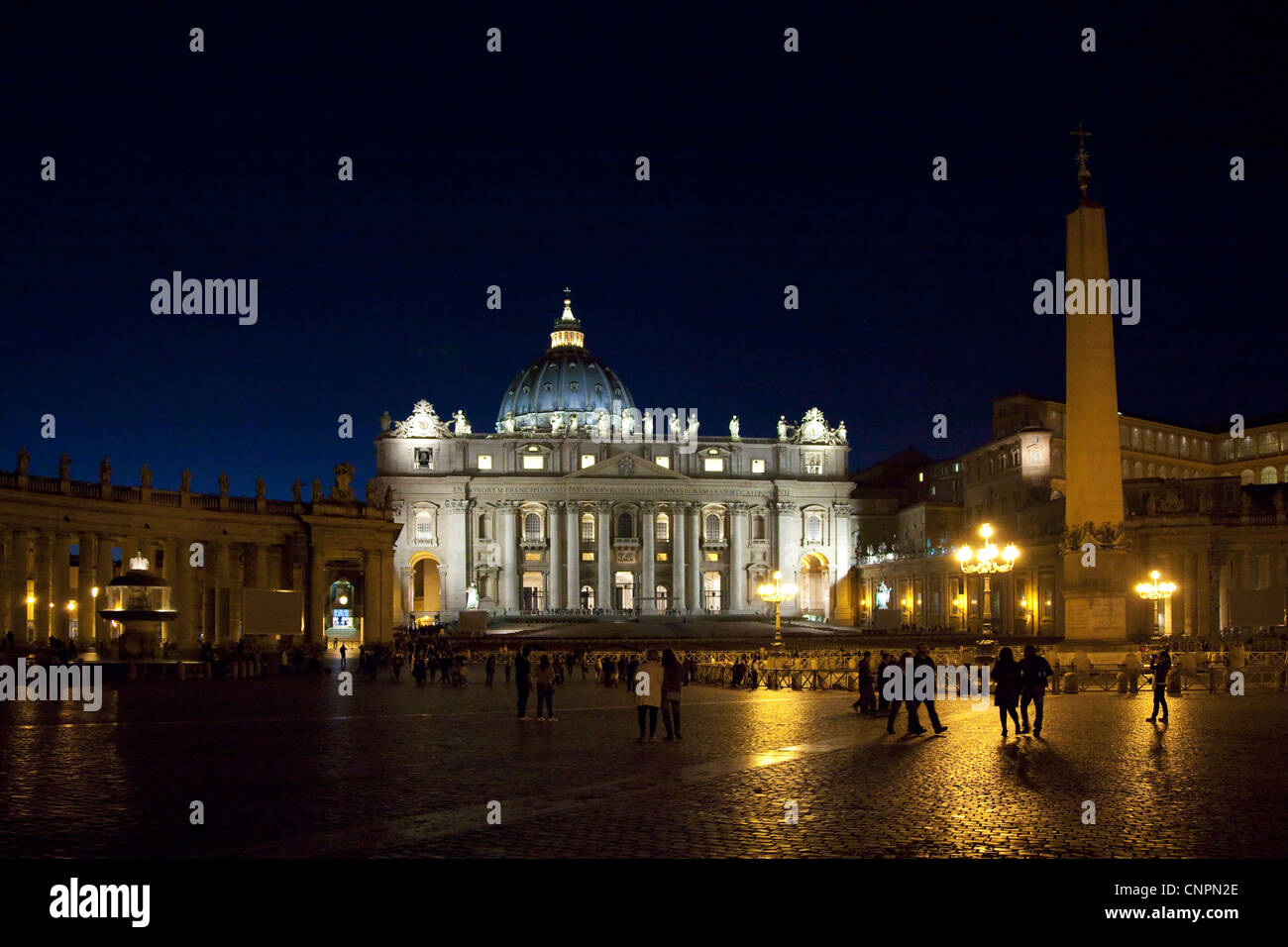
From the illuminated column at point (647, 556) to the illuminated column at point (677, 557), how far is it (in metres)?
1.65

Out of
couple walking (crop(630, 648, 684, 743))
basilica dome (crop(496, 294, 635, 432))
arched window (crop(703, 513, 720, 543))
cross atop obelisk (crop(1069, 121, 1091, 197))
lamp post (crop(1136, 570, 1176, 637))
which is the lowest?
couple walking (crop(630, 648, 684, 743))

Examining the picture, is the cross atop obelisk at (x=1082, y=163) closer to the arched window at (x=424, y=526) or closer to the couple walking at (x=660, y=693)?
the couple walking at (x=660, y=693)

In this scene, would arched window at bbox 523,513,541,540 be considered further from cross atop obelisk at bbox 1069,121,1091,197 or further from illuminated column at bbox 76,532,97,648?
cross atop obelisk at bbox 1069,121,1091,197

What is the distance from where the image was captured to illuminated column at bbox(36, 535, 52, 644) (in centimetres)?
4228

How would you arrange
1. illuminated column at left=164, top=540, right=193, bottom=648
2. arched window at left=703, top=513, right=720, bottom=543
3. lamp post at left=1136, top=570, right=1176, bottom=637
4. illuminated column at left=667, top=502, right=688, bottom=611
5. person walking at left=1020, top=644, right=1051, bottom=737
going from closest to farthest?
1. person walking at left=1020, top=644, right=1051, bottom=737
2. lamp post at left=1136, top=570, right=1176, bottom=637
3. illuminated column at left=164, top=540, right=193, bottom=648
4. illuminated column at left=667, top=502, right=688, bottom=611
5. arched window at left=703, top=513, right=720, bottom=543

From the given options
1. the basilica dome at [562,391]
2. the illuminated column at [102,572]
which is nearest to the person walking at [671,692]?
the illuminated column at [102,572]

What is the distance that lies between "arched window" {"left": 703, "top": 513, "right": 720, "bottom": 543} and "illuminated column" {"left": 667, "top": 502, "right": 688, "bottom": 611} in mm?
3114

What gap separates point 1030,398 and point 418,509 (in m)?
49.5

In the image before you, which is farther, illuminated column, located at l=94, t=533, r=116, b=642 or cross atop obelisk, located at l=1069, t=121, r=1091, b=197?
illuminated column, located at l=94, t=533, r=116, b=642

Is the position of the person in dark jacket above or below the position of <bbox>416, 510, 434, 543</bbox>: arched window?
below

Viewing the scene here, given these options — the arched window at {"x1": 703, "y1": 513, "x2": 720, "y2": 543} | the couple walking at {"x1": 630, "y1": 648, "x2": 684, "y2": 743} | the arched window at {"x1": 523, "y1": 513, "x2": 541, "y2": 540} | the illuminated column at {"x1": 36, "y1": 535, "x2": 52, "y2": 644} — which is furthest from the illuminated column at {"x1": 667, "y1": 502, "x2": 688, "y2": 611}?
the couple walking at {"x1": 630, "y1": 648, "x2": 684, "y2": 743}

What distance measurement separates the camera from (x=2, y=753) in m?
17.1
